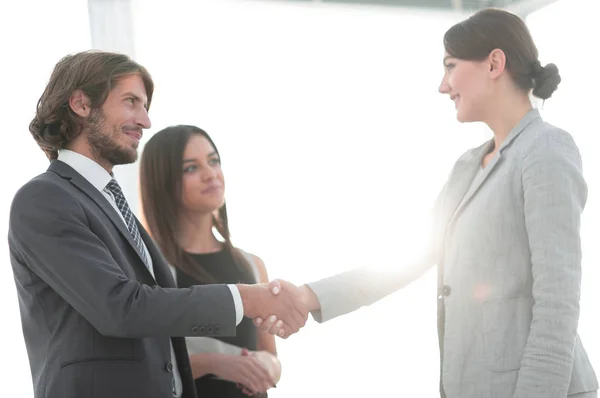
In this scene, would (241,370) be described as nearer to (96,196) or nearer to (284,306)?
(284,306)

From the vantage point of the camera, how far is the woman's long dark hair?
267 cm

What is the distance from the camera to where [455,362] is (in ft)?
6.14

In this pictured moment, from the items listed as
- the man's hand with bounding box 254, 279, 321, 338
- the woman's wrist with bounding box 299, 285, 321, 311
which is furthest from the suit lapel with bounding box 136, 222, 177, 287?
the woman's wrist with bounding box 299, 285, 321, 311

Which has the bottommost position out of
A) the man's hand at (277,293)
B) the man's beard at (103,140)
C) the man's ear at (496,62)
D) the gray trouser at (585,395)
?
the gray trouser at (585,395)

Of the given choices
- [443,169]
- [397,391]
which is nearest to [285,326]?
[397,391]

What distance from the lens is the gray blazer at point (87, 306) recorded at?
5.47 feet

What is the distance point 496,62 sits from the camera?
197 centimetres

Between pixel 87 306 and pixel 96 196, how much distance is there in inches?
11.4

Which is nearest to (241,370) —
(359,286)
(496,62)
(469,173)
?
(359,286)

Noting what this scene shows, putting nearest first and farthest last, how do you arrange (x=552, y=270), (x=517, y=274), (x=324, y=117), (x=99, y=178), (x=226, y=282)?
(x=552, y=270) → (x=517, y=274) → (x=99, y=178) → (x=226, y=282) → (x=324, y=117)

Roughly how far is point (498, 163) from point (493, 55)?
0.98 ft

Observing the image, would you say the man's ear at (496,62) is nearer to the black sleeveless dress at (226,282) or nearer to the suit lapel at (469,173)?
the suit lapel at (469,173)

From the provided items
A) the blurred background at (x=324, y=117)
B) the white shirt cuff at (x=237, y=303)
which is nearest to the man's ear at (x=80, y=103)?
the white shirt cuff at (x=237, y=303)

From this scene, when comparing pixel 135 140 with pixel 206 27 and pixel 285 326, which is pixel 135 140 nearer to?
pixel 285 326
